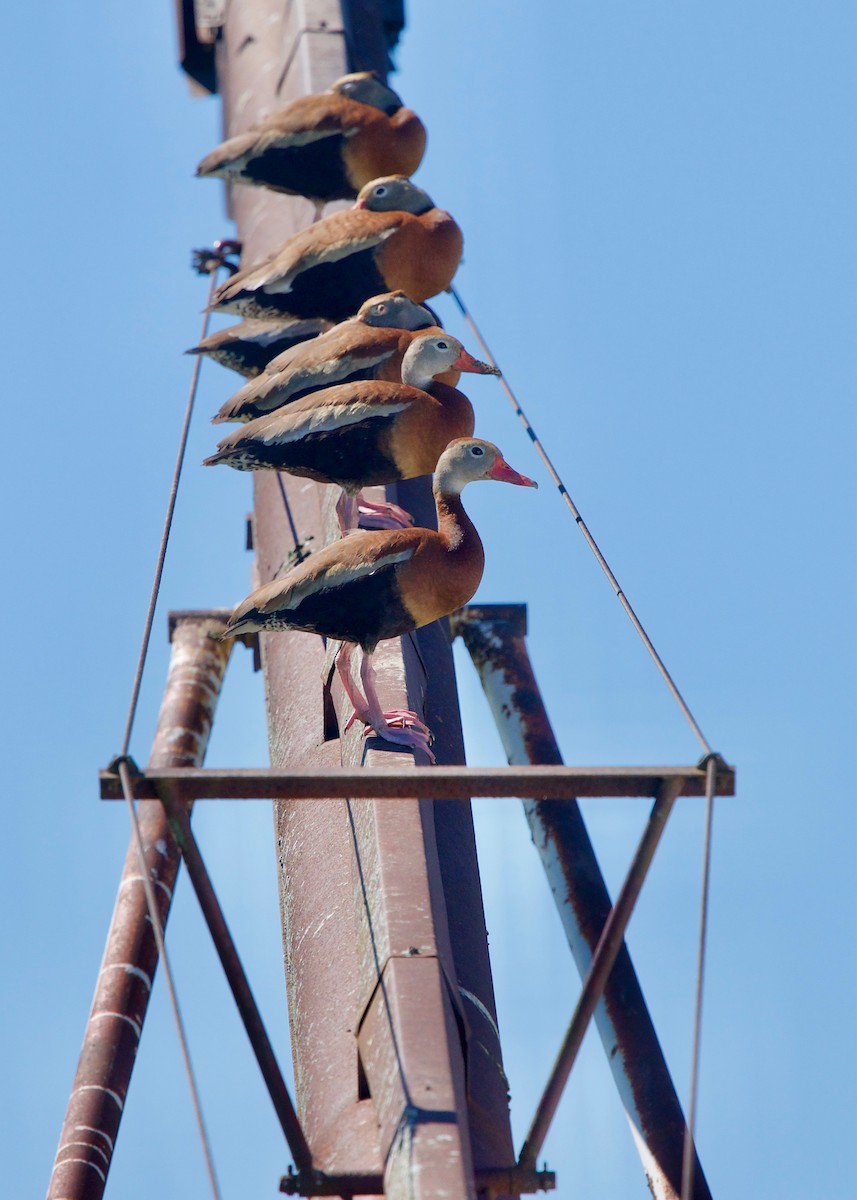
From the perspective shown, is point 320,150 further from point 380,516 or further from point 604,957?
point 604,957

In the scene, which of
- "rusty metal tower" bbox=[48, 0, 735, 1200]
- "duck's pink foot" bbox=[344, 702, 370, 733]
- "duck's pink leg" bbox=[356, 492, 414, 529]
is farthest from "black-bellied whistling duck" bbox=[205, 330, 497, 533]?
"duck's pink foot" bbox=[344, 702, 370, 733]

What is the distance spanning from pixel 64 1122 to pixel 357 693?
94.3 inches

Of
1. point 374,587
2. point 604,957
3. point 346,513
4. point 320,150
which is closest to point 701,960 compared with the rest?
point 604,957

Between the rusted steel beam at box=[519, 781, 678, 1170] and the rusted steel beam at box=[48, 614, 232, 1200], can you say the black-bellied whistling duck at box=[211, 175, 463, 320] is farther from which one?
the rusted steel beam at box=[519, 781, 678, 1170]

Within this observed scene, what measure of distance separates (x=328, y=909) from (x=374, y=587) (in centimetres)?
135

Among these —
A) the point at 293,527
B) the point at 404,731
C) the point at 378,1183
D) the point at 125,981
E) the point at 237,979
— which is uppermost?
the point at 293,527

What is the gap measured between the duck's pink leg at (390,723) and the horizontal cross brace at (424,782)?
2.04m

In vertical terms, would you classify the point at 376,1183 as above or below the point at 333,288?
below

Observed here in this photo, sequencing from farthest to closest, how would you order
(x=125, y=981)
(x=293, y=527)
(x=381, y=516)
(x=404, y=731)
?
(x=293, y=527) < (x=381, y=516) < (x=125, y=981) < (x=404, y=731)

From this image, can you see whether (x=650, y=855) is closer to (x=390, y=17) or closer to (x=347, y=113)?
(x=347, y=113)

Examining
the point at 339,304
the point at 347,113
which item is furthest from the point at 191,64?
the point at 339,304

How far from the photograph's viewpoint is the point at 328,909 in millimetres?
8055

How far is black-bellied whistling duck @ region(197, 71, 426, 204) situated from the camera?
1296 centimetres

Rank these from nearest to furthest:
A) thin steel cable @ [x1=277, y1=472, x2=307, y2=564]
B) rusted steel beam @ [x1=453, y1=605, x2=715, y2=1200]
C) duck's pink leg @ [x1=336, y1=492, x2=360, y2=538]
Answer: rusted steel beam @ [x1=453, y1=605, x2=715, y2=1200] < duck's pink leg @ [x1=336, y1=492, x2=360, y2=538] < thin steel cable @ [x1=277, y1=472, x2=307, y2=564]
